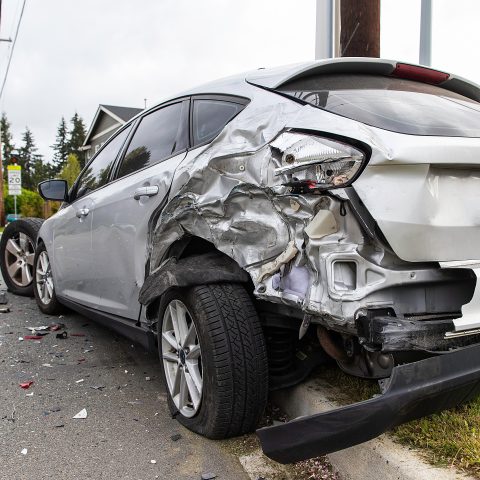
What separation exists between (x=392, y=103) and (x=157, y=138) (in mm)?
1719

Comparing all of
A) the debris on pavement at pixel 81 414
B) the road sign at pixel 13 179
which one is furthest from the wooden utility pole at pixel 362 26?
the road sign at pixel 13 179

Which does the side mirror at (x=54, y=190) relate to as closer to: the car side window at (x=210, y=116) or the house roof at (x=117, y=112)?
the car side window at (x=210, y=116)

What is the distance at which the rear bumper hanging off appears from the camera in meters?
1.82

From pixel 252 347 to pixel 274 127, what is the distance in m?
1.02

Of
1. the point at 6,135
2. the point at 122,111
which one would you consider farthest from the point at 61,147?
the point at 122,111

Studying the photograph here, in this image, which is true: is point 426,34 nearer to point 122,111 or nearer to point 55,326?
point 55,326

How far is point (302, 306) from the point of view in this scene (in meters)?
2.10

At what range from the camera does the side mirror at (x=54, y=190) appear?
15.8 ft

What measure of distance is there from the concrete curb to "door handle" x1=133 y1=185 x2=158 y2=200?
1.44m

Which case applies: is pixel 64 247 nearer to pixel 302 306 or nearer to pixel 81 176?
→ pixel 81 176

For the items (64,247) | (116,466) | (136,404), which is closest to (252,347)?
(116,466)

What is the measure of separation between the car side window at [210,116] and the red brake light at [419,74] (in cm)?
84

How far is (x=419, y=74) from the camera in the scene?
9.26ft

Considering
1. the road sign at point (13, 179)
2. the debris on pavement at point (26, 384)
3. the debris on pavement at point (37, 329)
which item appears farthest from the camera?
the road sign at point (13, 179)
